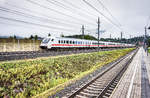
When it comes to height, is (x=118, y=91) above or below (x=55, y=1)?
below

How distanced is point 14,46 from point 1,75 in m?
17.6

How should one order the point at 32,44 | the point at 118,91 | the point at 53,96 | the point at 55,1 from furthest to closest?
the point at 32,44 < the point at 55,1 < the point at 118,91 < the point at 53,96

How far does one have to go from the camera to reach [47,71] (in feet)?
32.5

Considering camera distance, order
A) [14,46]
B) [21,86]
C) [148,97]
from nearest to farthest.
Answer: [148,97]
[21,86]
[14,46]

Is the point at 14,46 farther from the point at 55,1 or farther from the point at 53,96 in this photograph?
the point at 53,96

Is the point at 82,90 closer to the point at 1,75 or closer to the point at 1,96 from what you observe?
the point at 1,96

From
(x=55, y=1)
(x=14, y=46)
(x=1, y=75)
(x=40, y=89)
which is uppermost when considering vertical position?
(x=55, y=1)

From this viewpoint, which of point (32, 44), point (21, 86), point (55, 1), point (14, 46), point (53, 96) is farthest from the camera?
point (32, 44)

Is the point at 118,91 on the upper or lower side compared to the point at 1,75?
lower

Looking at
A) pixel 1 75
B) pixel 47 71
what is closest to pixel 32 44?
pixel 47 71

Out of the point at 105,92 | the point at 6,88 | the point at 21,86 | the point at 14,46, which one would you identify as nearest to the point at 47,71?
the point at 21,86

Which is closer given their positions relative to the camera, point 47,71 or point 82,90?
point 82,90

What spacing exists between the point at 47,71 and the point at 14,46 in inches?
653

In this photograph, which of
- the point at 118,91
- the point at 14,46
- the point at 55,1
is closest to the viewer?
the point at 118,91
